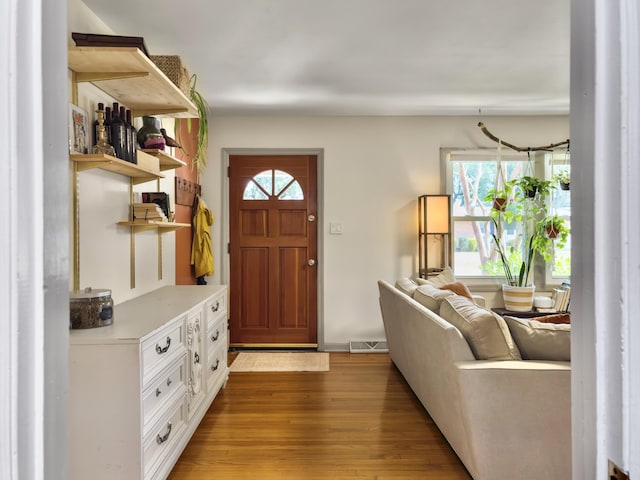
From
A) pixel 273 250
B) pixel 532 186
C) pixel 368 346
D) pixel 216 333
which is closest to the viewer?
pixel 216 333

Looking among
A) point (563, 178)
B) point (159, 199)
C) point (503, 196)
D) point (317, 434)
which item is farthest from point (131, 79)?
point (563, 178)

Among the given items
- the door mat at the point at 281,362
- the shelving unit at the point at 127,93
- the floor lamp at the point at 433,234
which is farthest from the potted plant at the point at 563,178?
the shelving unit at the point at 127,93

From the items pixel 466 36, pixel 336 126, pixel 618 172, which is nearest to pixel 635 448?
pixel 618 172

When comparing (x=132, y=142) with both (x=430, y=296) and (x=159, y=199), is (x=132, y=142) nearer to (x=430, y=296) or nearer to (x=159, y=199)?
(x=159, y=199)

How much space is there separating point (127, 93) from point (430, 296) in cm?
216

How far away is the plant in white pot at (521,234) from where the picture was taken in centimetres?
442

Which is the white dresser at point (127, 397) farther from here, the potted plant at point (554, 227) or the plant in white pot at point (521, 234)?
the potted plant at point (554, 227)

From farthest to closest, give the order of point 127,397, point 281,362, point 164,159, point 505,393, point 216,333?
point 281,362 → point 216,333 → point 164,159 → point 505,393 → point 127,397

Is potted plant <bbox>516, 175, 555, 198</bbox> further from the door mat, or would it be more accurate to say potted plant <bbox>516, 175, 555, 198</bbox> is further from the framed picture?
the framed picture

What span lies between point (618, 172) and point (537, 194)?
14.6 feet

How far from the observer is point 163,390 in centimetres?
203

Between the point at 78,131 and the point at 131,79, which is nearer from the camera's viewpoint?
the point at 78,131

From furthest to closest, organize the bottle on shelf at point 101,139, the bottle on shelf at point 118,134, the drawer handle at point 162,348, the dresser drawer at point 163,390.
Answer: the bottle on shelf at point 118,134 → the bottle on shelf at point 101,139 → the drawer handle at point 162,348 → the dresser drawer at point 163,390

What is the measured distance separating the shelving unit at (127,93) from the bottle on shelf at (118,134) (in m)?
0.08
